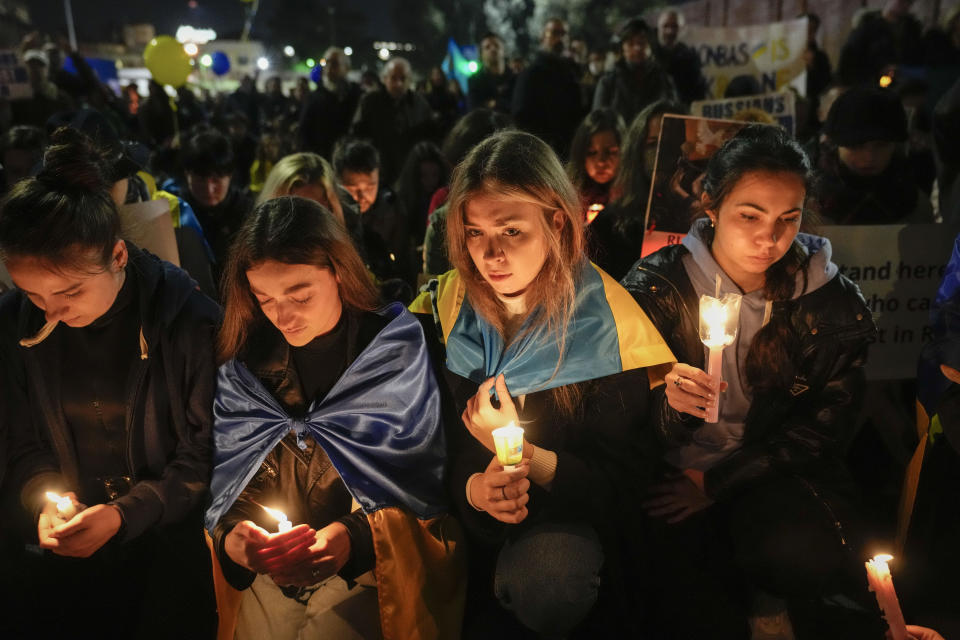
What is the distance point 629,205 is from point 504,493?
2720 mm

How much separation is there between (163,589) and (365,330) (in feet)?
5.06

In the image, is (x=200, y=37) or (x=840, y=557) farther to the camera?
(x=200, y=37)

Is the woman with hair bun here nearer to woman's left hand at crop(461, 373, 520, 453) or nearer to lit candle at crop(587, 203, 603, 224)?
woman's left hand at crop(461, 373, 520, 453)

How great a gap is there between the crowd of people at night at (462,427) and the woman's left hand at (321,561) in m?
0.01

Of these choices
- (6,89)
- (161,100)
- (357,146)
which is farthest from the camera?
(161,100)

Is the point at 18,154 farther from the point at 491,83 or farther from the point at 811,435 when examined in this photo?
the point at 491,83

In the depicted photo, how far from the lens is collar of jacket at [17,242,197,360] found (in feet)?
9.31

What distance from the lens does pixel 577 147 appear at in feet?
17.5

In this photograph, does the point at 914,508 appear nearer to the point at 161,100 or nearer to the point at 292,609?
the point at 292,609

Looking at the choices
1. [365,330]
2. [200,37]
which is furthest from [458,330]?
[200,37]

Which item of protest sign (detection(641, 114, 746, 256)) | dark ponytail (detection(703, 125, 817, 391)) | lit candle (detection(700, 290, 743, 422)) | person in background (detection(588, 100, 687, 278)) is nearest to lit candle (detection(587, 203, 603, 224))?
person in background (detection(588, 100, 687, 278))

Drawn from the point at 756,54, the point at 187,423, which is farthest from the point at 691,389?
the point at 756,54

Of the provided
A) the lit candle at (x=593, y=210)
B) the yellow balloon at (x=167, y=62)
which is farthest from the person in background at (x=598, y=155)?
the yellow balloon at (x=167, y=62)

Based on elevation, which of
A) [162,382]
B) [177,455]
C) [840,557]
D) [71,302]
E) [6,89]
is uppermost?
[6,89]
